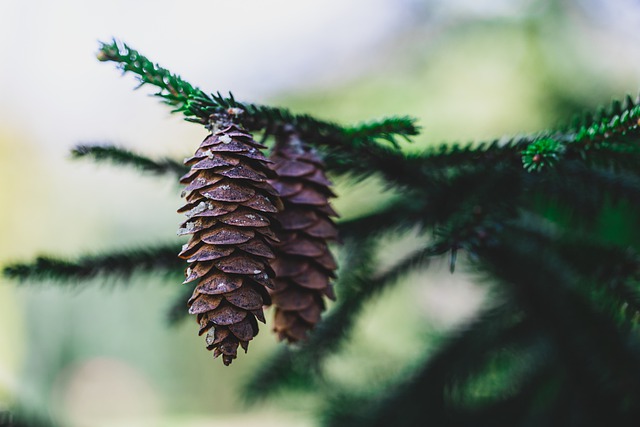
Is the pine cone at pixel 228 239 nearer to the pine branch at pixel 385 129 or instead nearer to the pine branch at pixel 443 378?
the pine branch at pixel 385 129

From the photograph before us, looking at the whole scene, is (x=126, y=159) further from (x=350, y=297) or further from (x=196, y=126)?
(x=196, y=126)

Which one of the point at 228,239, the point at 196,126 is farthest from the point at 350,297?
the point at 196,126

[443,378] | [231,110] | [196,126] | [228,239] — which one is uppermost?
[196,126]

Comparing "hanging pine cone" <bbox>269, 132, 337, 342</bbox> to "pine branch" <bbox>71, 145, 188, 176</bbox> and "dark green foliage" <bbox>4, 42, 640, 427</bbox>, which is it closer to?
"dark green foliage" <bbox>4, 42, 640, 427</bbox>

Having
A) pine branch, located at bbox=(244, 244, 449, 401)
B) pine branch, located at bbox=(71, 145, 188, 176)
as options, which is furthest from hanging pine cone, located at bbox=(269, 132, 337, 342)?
pine branch, located at bbox=(244, 244, 449, 401)

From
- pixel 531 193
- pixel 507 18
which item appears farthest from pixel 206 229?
pixel 507 18

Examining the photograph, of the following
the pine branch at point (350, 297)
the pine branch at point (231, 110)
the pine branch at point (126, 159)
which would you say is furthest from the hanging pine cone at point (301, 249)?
the pine branch at point (350, 297)
